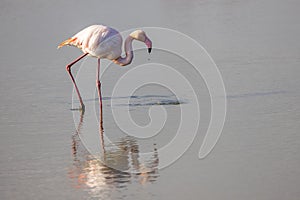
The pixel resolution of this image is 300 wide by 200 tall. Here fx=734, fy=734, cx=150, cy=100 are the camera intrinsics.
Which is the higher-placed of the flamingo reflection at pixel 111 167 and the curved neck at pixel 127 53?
the curved neck at pixel 127 53

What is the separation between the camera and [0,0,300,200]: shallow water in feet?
21.6

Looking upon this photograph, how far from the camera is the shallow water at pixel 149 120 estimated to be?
659cm

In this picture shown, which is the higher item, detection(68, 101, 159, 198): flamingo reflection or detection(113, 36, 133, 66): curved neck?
detection(113, 36, 133, 66): curved neck

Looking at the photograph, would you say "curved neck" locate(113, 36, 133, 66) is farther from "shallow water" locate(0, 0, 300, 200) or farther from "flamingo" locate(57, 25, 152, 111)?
"shallow water" locate(0, 0, 300, 200)

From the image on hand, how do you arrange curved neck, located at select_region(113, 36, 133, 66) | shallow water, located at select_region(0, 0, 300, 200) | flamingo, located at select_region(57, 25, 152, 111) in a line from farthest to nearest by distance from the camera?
curved neck, located at select_region(113, 36, 133, 66) → flamingo, located at select_region(57, 25, 152, 111) → shallow water, located at select_region(0, 0, 300, 200)

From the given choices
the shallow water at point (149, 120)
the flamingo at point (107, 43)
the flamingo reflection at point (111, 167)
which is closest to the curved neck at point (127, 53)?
the flamingo at point (107, 43)

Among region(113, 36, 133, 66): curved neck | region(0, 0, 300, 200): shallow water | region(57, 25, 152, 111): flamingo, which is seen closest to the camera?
region(0, 0, 300, 200): shallow water

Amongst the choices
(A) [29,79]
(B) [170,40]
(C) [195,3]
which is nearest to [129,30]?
(B) [170,40]

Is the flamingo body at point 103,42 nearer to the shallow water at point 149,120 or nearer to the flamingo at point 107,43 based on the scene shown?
the flamingo at point 107,43

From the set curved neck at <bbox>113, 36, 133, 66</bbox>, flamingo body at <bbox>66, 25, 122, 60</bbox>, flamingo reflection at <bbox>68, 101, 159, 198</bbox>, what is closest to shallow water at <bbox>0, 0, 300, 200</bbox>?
flamingo reflection at <bbox>68, 101, 159, 198</bbox>

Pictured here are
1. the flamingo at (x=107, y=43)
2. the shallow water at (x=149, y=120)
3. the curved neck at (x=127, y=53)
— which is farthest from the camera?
the curved neck at (x=127, y=53)

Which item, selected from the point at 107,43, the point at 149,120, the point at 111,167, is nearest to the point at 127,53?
the point at 107,43

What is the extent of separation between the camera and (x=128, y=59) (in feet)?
33.4

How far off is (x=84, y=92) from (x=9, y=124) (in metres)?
1.81
